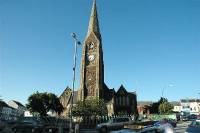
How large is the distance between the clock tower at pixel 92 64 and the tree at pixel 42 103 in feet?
27.4

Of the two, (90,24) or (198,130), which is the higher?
(90,24)

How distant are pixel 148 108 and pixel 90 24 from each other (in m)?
43.5

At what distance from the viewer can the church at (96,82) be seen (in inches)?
3962

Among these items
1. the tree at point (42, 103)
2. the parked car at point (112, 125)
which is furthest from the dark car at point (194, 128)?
the tree at point (42, 103)

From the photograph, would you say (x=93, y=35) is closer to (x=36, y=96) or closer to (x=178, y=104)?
(x=36, y=96)

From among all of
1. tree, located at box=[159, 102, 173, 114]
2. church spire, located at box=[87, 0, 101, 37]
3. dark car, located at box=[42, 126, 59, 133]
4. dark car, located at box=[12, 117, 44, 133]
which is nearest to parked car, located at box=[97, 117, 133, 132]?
dark car, located at box=[42, 126, 59, 133]

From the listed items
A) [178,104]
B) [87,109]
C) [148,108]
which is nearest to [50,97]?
[87,109]

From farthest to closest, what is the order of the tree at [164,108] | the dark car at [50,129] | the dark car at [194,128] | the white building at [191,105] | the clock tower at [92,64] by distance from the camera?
1. the white building at [191,105]
2. the clock tower at [92,64]
3. the tree at [164,108]
4. the dark car at [50,129]
5. the dark car at [194,128]

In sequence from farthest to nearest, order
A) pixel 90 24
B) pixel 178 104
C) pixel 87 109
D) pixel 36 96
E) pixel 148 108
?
pixel 178 104, pixel 148 108, pixel 90 24, pixel 36 96, pixel 87 109

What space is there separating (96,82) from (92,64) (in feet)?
21.8

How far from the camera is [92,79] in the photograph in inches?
4003

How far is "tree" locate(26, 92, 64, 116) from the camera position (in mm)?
99438

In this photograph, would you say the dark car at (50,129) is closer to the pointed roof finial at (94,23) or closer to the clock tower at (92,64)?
the clock tower at (92,64)

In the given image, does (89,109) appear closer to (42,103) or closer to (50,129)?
(42,103)
